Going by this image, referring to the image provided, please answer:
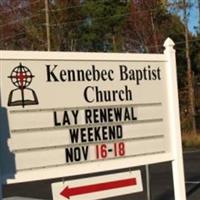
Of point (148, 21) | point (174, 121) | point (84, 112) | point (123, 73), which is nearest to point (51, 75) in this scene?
point (84, 112)

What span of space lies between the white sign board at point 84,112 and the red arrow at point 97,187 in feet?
0.64

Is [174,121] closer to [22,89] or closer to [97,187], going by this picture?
[97,187]

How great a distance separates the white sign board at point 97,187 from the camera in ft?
27.0

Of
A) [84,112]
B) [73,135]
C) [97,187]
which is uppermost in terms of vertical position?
[84,112]

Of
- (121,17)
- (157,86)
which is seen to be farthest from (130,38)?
(157,86)

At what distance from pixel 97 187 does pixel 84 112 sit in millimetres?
829

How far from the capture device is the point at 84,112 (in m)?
8.39

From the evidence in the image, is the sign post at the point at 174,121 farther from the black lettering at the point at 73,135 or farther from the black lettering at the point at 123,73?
the black lettering at the point at 73,135

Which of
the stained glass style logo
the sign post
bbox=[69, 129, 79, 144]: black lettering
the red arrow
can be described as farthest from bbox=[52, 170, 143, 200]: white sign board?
the stained glass style logo

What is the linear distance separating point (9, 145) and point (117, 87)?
61.9 inches

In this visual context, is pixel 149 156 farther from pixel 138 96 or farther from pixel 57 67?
pixel 57 67

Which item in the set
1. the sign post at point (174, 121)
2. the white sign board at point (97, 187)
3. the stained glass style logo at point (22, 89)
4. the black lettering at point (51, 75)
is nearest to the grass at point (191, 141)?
the sign post at point (174, 121)

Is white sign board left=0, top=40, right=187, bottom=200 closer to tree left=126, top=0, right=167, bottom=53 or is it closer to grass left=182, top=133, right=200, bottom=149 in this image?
grass left=182, top=133, right=200, bottom=149

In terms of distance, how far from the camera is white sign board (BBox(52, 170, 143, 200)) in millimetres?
8219
